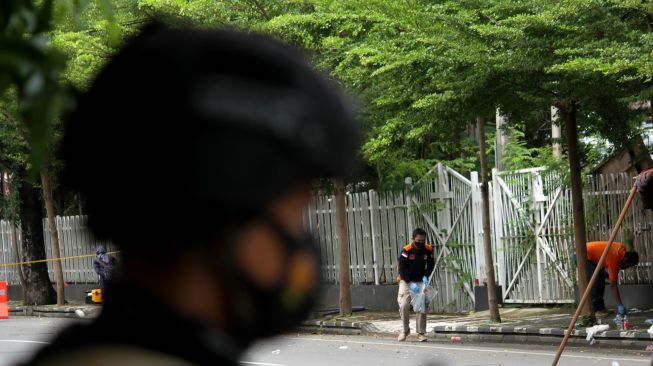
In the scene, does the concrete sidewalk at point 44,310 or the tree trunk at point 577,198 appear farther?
the concrete sidewalk at point 44,310

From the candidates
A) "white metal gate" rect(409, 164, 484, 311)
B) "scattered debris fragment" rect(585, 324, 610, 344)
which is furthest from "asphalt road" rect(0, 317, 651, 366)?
"white metal gate" rect(409, 164, 484, 311)

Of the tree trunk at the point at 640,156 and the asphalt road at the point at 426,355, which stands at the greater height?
the tree trunk at the point at 640,156

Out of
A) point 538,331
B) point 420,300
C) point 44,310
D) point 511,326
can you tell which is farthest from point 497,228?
point 44,310

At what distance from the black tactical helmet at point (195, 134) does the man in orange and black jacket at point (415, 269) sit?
1512cm

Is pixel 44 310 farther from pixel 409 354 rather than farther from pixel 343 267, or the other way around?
pixel 409 354

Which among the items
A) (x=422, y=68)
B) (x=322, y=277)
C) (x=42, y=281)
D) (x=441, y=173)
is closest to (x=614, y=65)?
(x=422, y=68)

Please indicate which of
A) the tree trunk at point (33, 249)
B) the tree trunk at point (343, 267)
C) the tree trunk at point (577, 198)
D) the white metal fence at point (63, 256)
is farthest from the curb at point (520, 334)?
the tree trunk at point (33, 249)

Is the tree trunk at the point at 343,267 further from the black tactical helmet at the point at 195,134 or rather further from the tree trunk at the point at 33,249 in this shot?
the black tactical helmet at the point at 195,134

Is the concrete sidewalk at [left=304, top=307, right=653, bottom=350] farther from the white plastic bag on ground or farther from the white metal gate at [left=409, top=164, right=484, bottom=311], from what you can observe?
the white plastic bag on ground

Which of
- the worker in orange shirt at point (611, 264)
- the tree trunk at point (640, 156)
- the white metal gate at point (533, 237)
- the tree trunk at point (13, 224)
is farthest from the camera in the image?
the tree trunk at point (13, 224)

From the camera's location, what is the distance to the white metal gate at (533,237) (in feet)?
62.5

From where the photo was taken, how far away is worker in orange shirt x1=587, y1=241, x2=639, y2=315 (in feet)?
54.7

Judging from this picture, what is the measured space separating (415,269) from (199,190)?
51.1 ft

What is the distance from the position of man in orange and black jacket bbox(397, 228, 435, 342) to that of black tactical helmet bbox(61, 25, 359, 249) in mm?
15117
